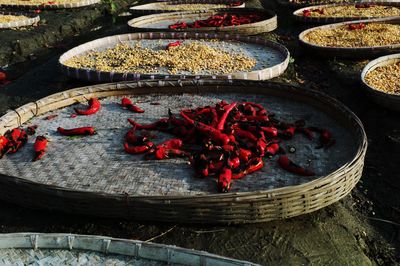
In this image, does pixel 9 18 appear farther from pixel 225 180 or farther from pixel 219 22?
pixel 225 180

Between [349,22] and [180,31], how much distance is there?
11.6ft

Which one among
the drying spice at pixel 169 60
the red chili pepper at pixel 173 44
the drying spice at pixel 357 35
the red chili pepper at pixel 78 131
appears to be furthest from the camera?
the drying spice at pixel 357 35

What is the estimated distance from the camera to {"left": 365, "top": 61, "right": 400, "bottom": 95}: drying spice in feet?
21.0

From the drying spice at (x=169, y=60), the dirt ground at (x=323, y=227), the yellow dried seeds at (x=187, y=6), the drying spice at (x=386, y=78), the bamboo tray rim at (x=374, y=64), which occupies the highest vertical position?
the drying spice at (x=169, y=60)

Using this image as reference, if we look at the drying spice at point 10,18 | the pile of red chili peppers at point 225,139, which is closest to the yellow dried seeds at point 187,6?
the drying spice at point 10,18

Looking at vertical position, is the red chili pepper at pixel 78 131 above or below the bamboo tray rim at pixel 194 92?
below

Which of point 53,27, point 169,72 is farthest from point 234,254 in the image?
point 53,27

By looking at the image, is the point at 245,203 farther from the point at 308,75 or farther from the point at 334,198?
the point at 308,75

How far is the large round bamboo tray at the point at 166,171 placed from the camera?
3.88m

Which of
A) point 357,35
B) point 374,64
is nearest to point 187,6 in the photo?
point 357,35

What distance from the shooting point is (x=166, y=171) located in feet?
15.0

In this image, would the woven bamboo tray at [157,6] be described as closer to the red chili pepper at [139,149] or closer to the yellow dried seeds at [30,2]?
the yellow dried seeds at [30,2]

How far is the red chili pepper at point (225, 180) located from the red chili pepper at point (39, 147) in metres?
2.00

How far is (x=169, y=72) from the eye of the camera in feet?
22.6
